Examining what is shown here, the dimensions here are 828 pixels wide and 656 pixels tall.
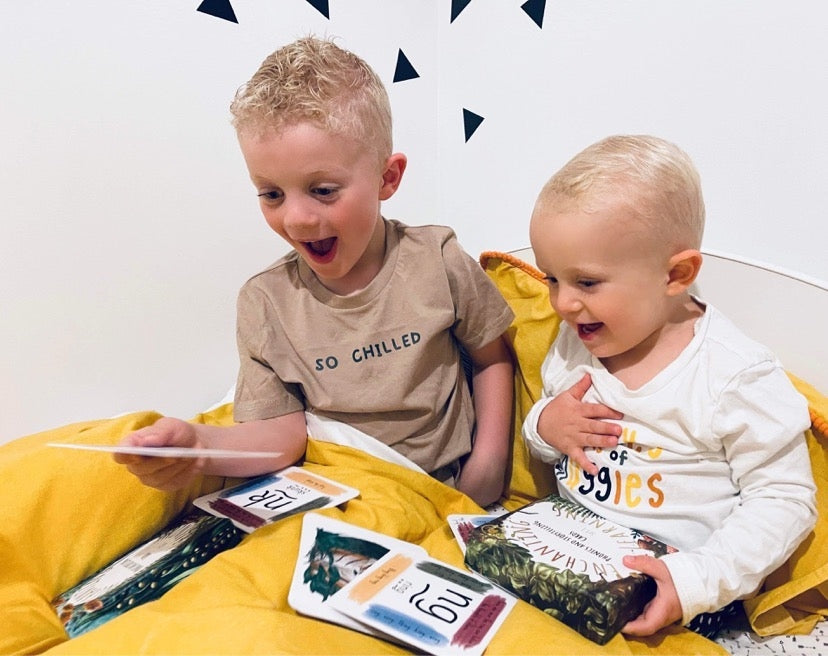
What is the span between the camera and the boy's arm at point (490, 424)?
99 cm

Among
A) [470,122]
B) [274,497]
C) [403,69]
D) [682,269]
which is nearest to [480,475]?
[274,497]

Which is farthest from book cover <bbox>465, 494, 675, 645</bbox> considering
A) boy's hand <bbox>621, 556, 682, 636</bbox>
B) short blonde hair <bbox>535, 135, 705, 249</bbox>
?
short blonde hair <bbox>535, 135, 705, 249</bbox>

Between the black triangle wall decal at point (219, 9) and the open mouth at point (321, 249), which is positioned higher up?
the black triangle wall decal at point (219, 9)

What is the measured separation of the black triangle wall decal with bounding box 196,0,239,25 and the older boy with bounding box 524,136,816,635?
797mm

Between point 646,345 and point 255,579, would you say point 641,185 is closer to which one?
point 646,345

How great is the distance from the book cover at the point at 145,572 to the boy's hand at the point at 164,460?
63mm

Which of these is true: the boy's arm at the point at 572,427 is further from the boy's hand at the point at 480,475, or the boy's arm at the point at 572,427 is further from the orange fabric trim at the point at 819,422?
the orange fabric trim at the point at 819,422

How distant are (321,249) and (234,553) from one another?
385 millimetres

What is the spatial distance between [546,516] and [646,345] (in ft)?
0.78

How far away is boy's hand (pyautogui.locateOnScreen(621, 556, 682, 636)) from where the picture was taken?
0.67m

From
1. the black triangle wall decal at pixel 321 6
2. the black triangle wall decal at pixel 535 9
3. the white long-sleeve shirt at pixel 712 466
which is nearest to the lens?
the white long-sleeve shirt at pixel 712 466

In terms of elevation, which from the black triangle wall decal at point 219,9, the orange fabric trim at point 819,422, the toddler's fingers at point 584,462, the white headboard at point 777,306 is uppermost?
the black triangle wall decal at point 219,9

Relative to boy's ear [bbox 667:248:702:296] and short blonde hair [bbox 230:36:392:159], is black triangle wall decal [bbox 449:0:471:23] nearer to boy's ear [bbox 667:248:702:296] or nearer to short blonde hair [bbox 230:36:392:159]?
short blonde hair [bbox 230:36:392:159]

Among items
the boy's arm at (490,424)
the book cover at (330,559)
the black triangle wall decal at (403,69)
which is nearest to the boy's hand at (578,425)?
the boy's arm at (490,424)
